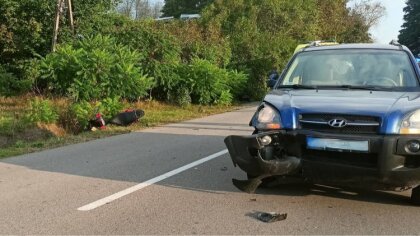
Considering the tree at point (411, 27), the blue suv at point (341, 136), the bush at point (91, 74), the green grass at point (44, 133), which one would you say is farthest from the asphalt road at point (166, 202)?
the tree at point (411, 27)

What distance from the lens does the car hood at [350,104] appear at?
205 inches

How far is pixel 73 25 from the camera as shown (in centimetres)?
2122

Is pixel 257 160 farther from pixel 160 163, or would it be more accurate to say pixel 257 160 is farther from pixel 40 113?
pixel 40 113

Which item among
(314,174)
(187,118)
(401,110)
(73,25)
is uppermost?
(73,25)

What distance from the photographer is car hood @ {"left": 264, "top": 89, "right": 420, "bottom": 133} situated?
520 centimetres

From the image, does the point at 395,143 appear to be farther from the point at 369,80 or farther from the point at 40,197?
the point at 40,197

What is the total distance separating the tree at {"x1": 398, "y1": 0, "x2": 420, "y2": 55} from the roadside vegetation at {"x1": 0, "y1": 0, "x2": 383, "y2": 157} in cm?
5519

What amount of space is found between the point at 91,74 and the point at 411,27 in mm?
80345

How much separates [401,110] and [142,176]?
3781mm

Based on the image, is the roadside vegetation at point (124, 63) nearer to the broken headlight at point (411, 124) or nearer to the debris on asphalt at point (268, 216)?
the debris on asphalt at point (268, 216)

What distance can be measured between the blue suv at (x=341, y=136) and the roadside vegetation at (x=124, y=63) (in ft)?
19.7

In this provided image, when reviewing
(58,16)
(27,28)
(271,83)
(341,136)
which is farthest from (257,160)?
(27,28)

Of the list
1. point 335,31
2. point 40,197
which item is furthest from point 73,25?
point 335,31

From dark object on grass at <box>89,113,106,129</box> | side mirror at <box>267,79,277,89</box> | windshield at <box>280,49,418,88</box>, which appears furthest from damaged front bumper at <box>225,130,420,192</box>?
dark object on grass at <box>89,113,106,129</box>
